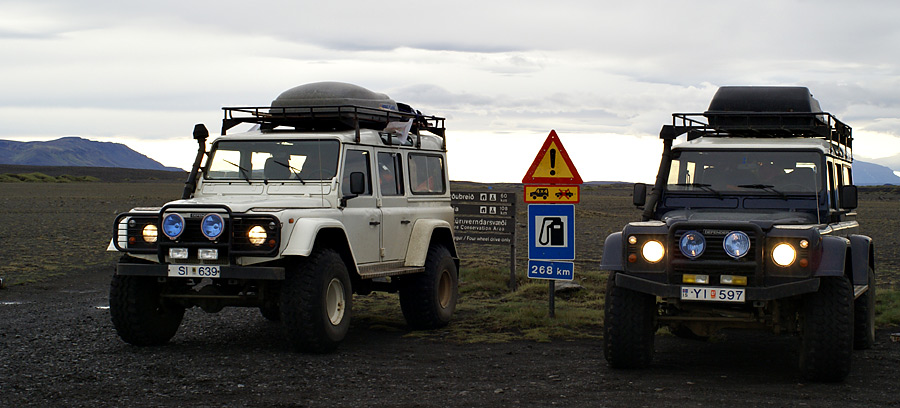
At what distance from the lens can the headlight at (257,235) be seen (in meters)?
9.30

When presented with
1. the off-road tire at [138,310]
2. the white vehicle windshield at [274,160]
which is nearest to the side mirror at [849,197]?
the white vehicle windshield at [274,160]

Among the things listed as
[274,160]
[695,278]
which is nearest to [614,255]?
[695,278]

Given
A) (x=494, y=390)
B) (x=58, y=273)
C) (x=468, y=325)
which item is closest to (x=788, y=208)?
(x=494, y=390)

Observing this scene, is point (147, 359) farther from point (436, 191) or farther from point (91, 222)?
point (91, 222)

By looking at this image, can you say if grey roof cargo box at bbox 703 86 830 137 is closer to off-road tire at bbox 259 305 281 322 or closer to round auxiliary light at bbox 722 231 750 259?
round auxiliary light at bbox 722 231 750 259

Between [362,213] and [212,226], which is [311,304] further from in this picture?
[362,213]

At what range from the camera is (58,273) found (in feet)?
59.1

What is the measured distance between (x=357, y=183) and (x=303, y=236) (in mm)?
1195

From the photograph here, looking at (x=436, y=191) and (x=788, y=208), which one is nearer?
(x=788, y=208)

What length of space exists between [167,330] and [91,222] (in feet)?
83.0

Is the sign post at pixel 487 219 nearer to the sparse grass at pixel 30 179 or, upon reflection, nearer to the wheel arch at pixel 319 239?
the wheel arch at pixel 319 239

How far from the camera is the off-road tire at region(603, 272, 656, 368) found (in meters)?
8.55

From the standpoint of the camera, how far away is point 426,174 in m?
12.7

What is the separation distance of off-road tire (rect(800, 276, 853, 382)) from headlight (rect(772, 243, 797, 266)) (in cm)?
35
